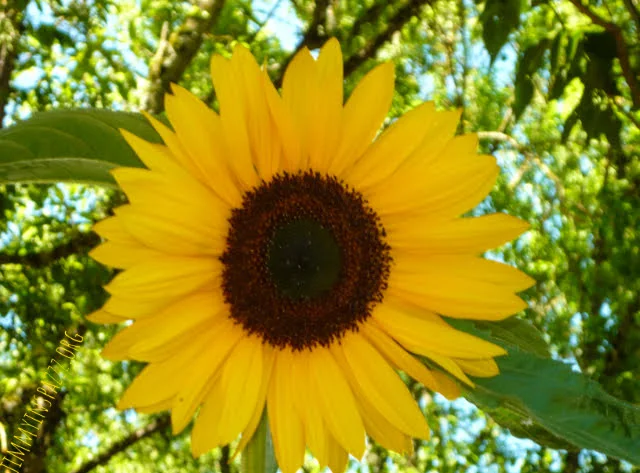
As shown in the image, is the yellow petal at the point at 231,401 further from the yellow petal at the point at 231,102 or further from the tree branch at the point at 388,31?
the tree branch at the point at 388,31

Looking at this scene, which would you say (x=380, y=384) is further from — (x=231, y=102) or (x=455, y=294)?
(x=231, y=102)

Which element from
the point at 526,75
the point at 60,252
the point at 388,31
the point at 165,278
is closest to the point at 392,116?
the point at 388,31

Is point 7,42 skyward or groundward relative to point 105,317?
skyward

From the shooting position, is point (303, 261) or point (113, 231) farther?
point (303, 261)

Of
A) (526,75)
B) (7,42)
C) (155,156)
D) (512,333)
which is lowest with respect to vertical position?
(512,333)

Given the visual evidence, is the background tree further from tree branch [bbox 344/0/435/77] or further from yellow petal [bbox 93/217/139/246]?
yellow petal [bbox 93/217/139/246]

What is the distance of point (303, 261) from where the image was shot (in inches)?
41.5

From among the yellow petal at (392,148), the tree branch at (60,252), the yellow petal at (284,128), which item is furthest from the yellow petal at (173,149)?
the tree branch at (60,252)

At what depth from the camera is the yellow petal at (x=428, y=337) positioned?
783 mm

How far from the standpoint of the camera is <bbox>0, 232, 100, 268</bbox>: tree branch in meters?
3.24

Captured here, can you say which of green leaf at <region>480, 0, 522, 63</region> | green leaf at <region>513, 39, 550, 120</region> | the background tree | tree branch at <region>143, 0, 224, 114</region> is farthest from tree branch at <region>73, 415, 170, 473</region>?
green leaf at <region>480, 0, 522, 63</region>

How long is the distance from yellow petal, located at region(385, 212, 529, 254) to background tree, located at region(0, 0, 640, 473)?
0.62m

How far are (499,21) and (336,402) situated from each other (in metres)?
0.90

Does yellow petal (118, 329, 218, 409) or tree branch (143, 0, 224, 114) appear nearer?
yellow petal (118, 329, 218, 409)
